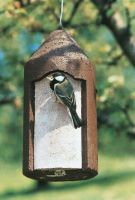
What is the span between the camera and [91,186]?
14.7 metres

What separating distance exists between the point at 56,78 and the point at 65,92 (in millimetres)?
168

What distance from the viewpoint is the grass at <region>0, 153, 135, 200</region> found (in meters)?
13.9

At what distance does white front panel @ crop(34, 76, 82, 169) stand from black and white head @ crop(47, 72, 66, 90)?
0.11m

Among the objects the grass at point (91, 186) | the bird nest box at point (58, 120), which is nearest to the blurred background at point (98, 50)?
the grass at point (91, 186)

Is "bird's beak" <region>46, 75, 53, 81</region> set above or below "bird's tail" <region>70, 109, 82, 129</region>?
above

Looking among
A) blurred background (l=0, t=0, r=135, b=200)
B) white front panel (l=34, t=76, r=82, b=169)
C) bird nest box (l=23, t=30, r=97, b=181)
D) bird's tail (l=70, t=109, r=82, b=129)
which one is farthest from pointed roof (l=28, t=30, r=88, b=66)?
blurred background (l=0, t=0, r=135, b=200)

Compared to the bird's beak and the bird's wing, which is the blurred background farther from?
the bird's wing

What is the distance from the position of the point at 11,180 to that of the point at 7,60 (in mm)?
4684

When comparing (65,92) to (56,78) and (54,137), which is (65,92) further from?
(54,137)

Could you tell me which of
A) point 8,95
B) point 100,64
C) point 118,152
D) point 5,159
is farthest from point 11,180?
A: point 100,64

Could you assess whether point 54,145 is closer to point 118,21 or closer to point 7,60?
point 118,21

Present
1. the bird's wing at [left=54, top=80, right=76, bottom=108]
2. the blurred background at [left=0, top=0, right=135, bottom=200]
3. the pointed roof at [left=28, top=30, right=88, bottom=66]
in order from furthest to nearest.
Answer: the blurred background at [left=0, top=0, right=135, bottom=200]
the pointed roof at [left=28, top=30, right=88, bottom=66]
the bird's wing at [left=54, top=80, right=76, bottom=108]

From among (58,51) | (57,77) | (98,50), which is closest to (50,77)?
(57,77)

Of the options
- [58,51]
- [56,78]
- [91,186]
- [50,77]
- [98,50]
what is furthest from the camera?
[91,186]
